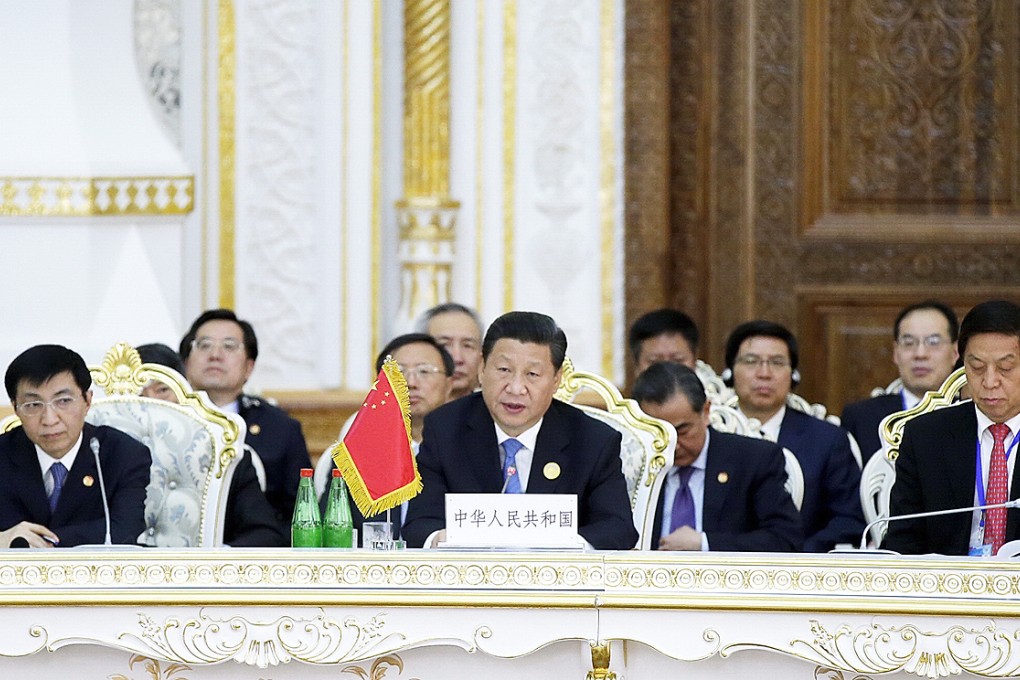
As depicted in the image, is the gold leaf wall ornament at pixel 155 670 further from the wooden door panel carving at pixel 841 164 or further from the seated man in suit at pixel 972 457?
the wooden door panel carving at pixel 841 164

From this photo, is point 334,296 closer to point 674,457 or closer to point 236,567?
point 674,457

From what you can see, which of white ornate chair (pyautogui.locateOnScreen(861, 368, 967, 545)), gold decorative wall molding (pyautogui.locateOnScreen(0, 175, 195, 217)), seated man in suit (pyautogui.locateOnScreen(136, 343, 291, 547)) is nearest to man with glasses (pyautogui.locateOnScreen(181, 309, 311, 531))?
seated man in suit (pyautogui.locateOnScreen(136, 343, 291, 547))

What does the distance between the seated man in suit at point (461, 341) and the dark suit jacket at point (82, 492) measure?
123cm

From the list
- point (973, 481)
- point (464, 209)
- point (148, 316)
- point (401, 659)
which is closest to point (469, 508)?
point (401, 659)

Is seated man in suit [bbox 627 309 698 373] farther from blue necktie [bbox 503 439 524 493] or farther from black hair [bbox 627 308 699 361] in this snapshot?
blue necktie [bbox 503 439 524 493]

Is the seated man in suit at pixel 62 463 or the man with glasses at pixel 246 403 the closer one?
the seated man in suit at pixel 62 463

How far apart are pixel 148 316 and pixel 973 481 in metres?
2.84

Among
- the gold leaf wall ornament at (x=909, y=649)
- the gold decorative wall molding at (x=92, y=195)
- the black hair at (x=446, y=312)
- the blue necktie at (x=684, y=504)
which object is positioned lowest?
the gold leaf wall ornament at (x=909, y=649)

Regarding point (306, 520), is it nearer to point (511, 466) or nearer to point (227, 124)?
point (511, 466)

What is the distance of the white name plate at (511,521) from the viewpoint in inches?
107

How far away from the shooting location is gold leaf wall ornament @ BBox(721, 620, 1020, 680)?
2428 mm

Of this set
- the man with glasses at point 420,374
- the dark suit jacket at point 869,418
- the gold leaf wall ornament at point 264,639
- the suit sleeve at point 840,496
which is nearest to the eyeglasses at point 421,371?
the man with glasses at point 420,374

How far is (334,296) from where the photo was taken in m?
5.62

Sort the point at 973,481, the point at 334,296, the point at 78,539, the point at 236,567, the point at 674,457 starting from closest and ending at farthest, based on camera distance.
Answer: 1. the point at 236,567
2. the point at 973,481
3. the point at 78,539
4. the point at 674,457
5. the point at 334,296
